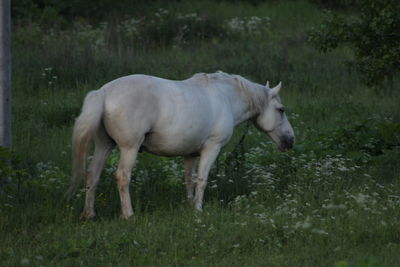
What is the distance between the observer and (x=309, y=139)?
11.4 metres

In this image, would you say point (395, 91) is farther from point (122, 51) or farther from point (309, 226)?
point (309, 226)

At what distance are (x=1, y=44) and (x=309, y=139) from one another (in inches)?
200

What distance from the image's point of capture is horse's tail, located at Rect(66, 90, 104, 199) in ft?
24.0

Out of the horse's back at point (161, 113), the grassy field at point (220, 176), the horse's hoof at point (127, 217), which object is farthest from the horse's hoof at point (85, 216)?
the horse's back at point (161, 113)

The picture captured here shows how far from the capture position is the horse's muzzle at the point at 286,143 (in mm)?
9344

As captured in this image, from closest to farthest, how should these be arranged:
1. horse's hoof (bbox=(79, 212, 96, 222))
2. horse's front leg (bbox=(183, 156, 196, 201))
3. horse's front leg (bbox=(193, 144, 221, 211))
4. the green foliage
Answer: horse's hoof (bbox=(79, 212, 96, 222)) < horse's front leg (bbox=(193, 144, 221, 211)) < horse's front leg (bbox=(183, 156, 196, 201)) < the green foliage

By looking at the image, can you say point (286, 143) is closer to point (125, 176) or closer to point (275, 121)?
point (275, 121)

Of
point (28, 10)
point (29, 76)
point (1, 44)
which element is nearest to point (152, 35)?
point (28, 10)

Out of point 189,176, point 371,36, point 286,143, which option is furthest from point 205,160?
point 371,36

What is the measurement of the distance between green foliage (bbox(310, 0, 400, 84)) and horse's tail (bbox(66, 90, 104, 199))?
4.27m

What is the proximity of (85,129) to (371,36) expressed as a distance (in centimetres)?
496

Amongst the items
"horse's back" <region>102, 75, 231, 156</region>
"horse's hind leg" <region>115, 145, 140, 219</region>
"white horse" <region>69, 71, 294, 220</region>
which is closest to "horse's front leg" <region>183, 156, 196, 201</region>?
"white horse" <region>69, 71, 294, 220</region>

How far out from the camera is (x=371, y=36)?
10.6 metres

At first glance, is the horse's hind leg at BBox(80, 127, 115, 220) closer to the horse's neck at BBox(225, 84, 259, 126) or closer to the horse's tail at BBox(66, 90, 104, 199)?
the horse's tail at BBox(66, 90, 104, 199)
